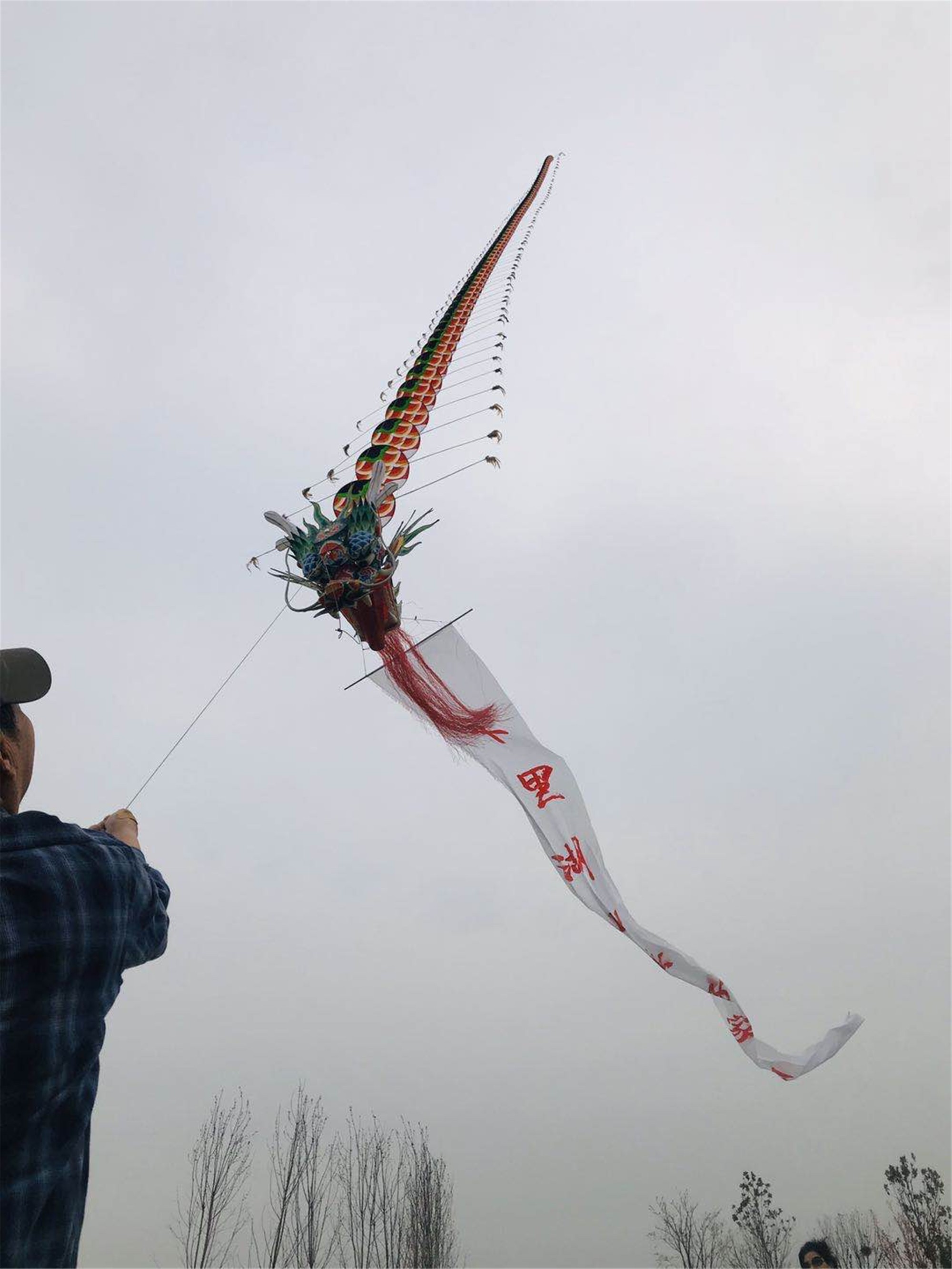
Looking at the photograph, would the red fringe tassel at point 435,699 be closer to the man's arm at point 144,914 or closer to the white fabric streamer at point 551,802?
the white fabric streamer at point 551,802

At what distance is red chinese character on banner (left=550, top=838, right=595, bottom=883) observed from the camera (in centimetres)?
831

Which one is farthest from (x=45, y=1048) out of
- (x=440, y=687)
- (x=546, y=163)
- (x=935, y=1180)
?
(x=935, y=1180)

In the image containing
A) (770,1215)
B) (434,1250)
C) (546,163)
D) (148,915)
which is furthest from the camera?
(770,1215)

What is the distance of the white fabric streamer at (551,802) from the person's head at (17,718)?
233 inches

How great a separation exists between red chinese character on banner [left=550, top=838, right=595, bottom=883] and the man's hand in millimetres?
5814

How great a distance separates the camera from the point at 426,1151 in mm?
29906

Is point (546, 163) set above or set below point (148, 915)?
above

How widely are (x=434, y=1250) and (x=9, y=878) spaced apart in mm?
31625

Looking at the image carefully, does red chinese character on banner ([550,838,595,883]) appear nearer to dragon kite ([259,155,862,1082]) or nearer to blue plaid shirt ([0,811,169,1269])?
dragon kite ([259,155,862,1082])

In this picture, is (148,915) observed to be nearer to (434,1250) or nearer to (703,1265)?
(434,1250)

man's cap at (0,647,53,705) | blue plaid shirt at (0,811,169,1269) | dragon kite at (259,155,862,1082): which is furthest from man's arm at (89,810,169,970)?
dragon kite at (259,155,862,1082)

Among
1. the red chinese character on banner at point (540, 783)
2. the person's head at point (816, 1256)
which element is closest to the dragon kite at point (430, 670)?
the red chinese character on banner at point (540, 783)

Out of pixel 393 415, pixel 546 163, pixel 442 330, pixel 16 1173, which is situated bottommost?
pixel 16 1173

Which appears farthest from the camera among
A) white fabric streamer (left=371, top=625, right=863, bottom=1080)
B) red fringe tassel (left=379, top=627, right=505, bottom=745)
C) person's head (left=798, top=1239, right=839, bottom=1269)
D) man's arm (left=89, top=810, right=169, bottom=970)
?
red fringe tassel (left=379, top=627, right=505, bottom=745)
